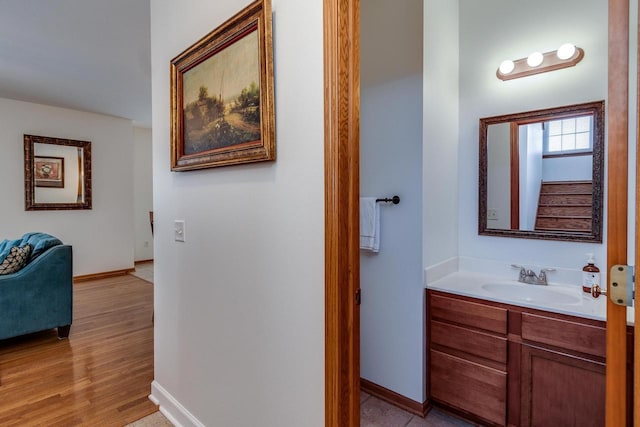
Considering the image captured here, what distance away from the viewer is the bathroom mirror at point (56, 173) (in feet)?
14.4

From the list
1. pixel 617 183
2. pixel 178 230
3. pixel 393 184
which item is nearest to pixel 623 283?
pixel 617 183

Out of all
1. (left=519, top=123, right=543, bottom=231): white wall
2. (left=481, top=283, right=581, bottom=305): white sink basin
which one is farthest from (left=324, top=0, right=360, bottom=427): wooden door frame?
(left=519, top=123, right=543, bottom=231): white wall

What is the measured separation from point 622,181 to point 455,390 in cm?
152

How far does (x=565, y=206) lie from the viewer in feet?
6.09

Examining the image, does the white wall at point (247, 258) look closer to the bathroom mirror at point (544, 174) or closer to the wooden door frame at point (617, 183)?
the wooden door frame at point (617, 183)

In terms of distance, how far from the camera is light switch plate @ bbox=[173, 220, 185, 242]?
1717mm

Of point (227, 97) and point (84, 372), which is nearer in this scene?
point (227, 97)

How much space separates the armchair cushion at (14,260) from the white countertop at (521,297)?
3311 mm

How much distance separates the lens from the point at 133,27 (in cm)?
252

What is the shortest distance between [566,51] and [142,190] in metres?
6.49

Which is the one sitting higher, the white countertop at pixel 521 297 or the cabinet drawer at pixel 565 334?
the white countertop at pixel 521 297

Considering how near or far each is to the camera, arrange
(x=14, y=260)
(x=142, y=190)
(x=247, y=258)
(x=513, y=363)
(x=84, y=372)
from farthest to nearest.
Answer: (x=142, y=190), (x=14, y=260), (x=84, y=372), (x=513, y=363), (x=247, y=258)

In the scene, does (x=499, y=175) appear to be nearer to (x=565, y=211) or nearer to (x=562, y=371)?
(x=565, y=211)

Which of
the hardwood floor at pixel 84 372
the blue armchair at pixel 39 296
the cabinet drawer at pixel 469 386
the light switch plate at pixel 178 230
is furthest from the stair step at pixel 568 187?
the blue armchair at pixel 39 296
